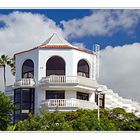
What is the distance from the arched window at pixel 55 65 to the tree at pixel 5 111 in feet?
8.95

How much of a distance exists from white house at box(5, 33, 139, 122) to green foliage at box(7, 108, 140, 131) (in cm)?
119

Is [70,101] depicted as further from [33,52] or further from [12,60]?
[12,60]

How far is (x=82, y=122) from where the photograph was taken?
76.6ft

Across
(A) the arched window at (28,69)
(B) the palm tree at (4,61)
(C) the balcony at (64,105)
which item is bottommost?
(C) the balcony at (64,105)

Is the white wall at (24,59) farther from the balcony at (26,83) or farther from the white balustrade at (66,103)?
the white balustrade at (66,103)

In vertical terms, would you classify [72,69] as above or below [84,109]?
above

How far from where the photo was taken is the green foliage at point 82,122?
22.5m

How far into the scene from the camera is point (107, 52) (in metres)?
26.8

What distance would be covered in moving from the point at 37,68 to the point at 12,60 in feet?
14.2

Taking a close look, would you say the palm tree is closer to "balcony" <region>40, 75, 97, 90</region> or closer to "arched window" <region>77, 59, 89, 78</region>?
"balcony" <region>40, 75, 97, 90</region>

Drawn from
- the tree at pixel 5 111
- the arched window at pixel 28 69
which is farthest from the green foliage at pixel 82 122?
the arched window at pixel 28 69
